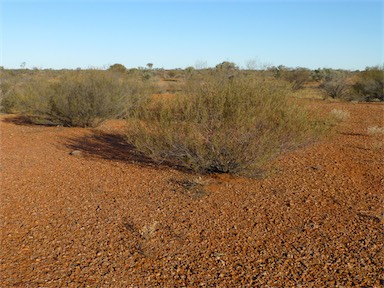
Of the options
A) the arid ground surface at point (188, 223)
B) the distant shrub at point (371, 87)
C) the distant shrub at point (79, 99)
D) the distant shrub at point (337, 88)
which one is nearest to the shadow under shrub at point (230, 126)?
the arid ground surface at point (188, 223)

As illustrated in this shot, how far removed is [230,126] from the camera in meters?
5.92

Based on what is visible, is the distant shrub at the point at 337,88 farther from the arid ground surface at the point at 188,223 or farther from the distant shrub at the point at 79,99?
the arid ground surface at the point at 188,223

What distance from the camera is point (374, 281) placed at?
11.5ft

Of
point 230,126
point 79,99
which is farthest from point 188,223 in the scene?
point 79,99

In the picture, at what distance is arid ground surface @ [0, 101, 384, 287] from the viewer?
12.0 feet

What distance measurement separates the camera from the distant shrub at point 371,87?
2073 centimetres

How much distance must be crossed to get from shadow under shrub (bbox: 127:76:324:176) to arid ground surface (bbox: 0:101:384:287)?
0.46 meters

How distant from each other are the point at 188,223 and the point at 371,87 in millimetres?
19661

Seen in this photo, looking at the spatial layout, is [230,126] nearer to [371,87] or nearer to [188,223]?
[188,223]

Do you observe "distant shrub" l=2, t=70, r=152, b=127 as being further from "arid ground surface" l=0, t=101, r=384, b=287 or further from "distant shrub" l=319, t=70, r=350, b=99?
"distant shrub" l=319, t=70, r=350, b=99

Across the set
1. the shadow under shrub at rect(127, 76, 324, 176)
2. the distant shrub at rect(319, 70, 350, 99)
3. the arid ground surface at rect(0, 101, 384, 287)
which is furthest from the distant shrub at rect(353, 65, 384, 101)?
the shadow under shrub at rect(127, 76, 324, 176)

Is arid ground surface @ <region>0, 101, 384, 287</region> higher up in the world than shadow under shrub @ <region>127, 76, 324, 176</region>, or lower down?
lower down

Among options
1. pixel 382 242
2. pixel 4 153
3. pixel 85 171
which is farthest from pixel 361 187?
pixel 4 153

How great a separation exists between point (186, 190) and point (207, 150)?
32.3 inches
